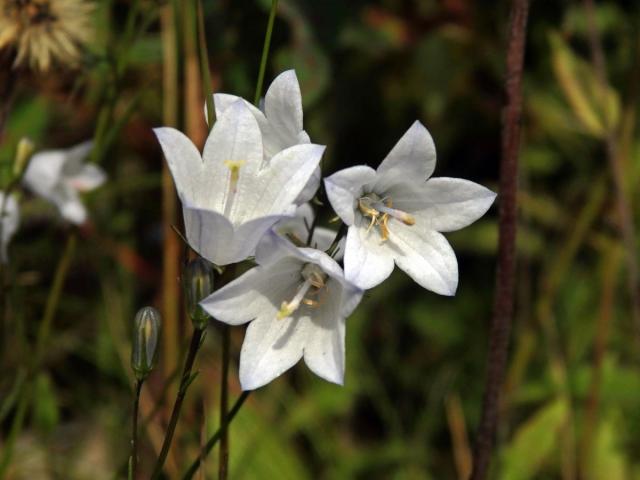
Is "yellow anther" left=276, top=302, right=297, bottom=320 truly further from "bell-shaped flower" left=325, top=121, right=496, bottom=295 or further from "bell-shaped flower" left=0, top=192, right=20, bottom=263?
"bell-shaped flower" left=0, top=192, right=20, bottom=263

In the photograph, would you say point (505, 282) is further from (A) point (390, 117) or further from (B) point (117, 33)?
(B) point (117, 33)

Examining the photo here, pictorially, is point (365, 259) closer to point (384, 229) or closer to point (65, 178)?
point (384, 229)

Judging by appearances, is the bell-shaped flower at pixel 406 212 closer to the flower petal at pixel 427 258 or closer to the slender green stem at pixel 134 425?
the flower petal at pixel 427 258

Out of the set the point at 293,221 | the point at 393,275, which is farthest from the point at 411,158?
the point at 393,275

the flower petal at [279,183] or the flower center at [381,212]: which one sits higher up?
the flower petal at [279,183]

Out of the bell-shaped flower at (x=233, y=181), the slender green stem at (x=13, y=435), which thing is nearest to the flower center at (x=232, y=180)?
the bell-shaped flower at (x=233, y=181)

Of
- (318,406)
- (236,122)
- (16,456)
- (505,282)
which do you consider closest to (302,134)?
(236,122)
